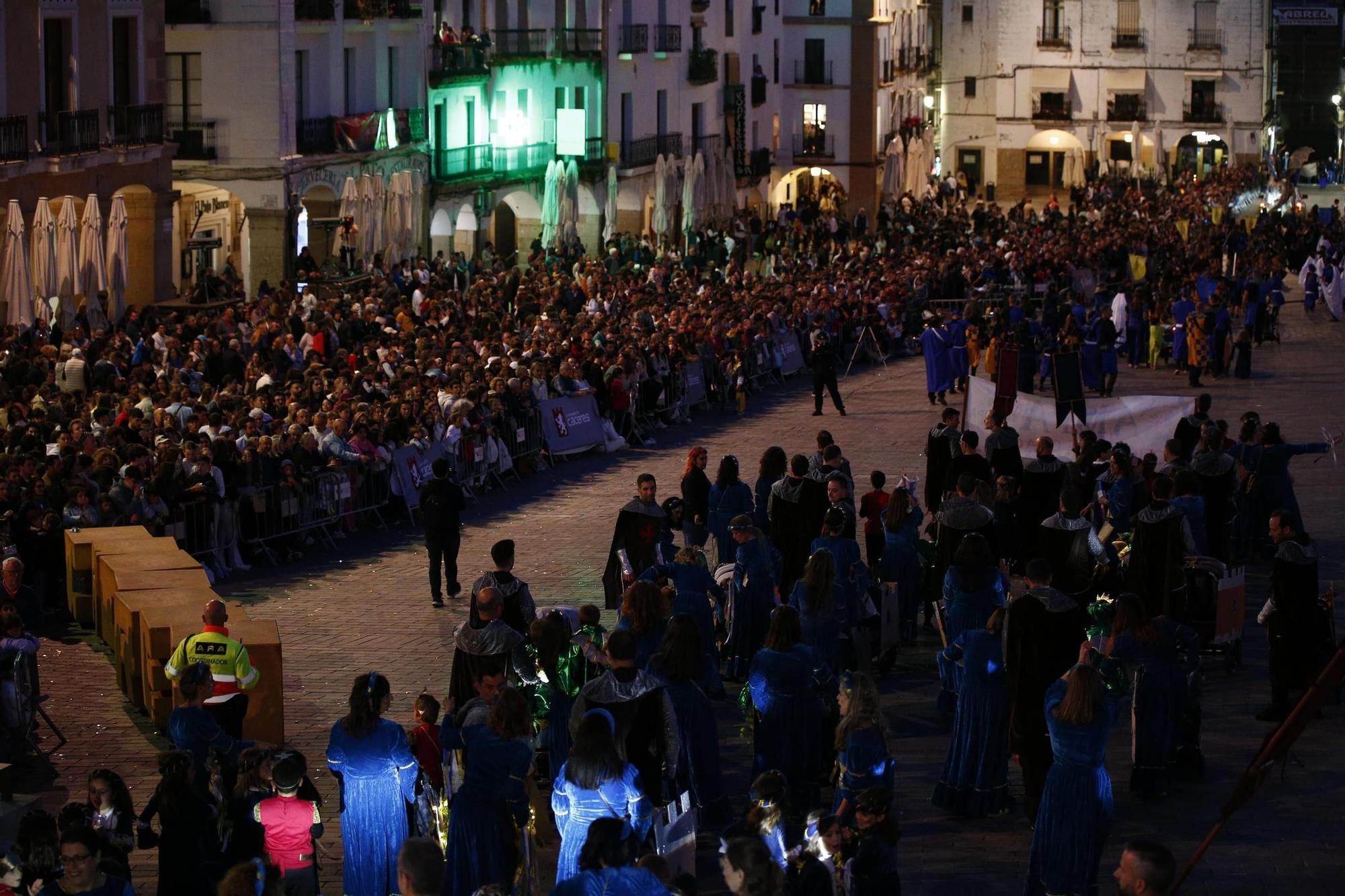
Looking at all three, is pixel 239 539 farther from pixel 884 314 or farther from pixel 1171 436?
pixel 884 314

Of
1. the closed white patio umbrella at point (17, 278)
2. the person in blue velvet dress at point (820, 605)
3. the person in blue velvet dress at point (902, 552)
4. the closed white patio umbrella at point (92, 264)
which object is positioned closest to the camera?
the person in blue velvet dress at point (820, 605)

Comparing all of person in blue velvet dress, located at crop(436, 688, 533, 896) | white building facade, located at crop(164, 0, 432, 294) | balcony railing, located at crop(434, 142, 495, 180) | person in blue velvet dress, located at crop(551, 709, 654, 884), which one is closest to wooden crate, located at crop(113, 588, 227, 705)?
person in blue velvet dress, located at crop(436, 688, 533, 896)

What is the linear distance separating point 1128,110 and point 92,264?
184ft

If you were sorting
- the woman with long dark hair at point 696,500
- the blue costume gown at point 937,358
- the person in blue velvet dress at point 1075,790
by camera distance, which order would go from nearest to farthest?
the person in blue velvet dress at point 1075,790 < the woman with long dark hair at point 696,500 < the blue costume gown at point 937,358

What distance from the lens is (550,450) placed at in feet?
92.1

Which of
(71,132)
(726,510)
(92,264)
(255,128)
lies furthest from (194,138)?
(726,510)

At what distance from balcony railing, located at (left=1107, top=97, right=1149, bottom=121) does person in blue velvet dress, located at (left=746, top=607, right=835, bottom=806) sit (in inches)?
2783

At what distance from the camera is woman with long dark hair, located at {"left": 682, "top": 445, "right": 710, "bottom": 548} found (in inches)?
769

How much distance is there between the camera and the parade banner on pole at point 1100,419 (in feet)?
78.5

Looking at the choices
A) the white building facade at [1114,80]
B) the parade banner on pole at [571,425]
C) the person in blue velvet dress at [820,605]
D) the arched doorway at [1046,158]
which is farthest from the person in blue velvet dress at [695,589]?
the white building facade at [1114,80]

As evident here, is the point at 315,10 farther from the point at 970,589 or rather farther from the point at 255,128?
the point at 970,589

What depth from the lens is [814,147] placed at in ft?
224

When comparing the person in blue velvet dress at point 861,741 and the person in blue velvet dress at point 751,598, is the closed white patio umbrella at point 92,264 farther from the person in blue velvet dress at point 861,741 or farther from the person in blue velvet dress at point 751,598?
the person in blue velvet dress at point 861,741

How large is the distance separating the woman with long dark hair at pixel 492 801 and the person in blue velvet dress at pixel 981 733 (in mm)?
3373
